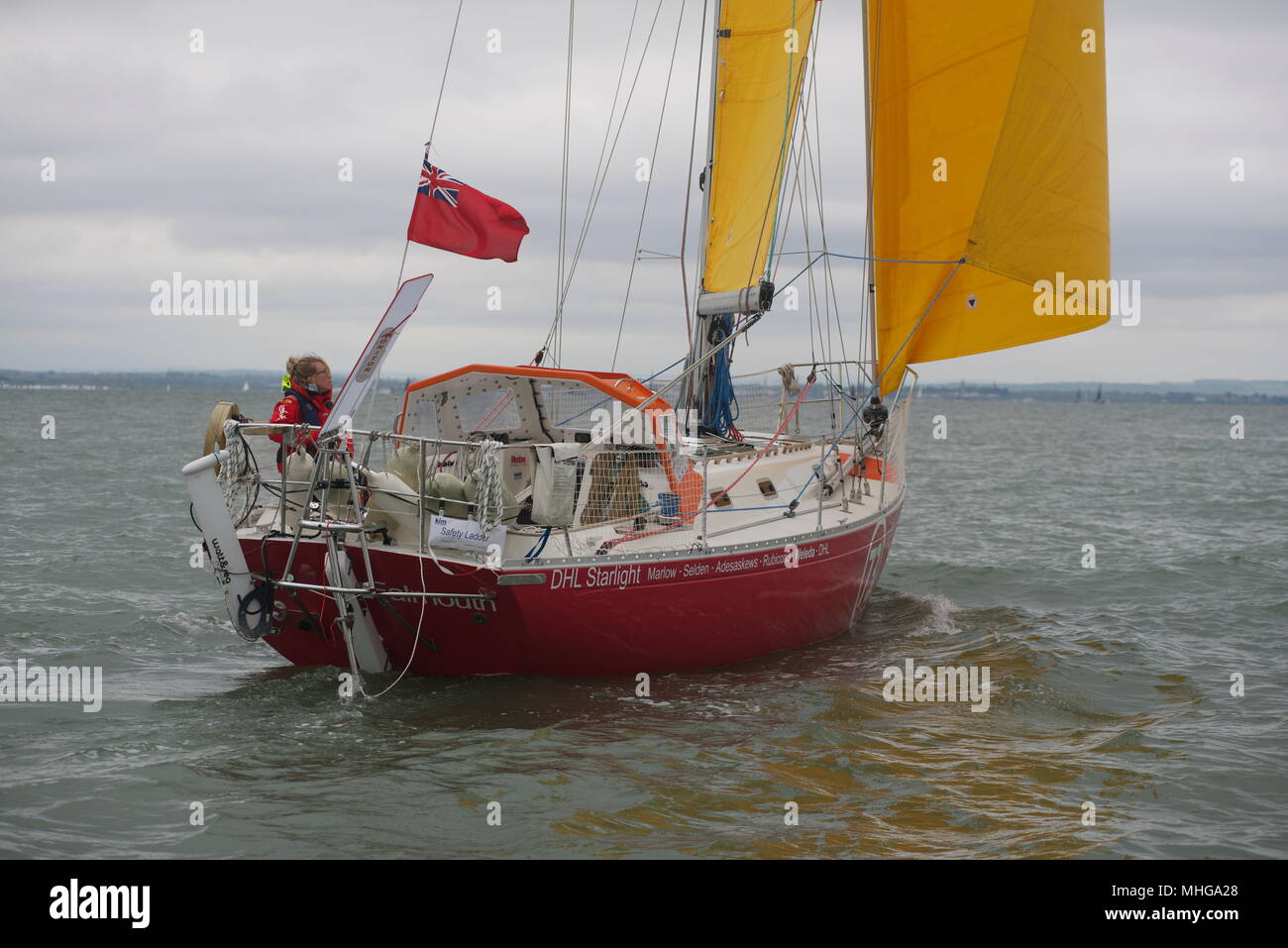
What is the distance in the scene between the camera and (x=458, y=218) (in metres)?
9.74

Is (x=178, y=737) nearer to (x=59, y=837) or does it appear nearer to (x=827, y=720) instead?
(x=59, y=837)

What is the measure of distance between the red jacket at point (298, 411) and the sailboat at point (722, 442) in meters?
0.12

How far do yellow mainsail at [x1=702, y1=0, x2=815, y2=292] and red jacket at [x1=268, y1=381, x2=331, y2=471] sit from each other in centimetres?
457

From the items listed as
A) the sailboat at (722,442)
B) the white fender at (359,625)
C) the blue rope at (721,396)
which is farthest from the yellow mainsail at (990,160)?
the white fender at (359,625)

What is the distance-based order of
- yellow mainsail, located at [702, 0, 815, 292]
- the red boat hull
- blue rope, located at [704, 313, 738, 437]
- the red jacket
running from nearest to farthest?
the red boat hull → the red jacket → yellow mainsail, located at [702, 0, 815, 292] → blue rope, located at [704, 313, 738, 437]

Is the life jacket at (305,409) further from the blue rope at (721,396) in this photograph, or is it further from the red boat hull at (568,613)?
the blue rope at (721,396)

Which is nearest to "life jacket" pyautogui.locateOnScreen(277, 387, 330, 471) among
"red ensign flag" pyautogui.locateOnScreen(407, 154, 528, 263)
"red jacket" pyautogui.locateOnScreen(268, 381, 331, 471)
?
"red jacket" pyautogui.locateOnScreen(268, 381, 331, 471)

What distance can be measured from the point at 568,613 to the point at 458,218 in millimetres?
3460

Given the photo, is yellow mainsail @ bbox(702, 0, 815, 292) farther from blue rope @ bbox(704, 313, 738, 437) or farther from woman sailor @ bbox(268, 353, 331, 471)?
woman sailor @ bbox(268, 353, 331, 471)

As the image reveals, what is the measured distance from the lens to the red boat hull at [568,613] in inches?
328

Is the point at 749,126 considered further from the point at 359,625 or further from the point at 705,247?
the point at 359,625

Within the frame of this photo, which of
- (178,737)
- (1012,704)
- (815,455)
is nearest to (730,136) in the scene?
(815,455)

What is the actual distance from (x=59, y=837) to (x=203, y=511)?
100.0 inches

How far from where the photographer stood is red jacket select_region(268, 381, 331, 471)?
852 cm
